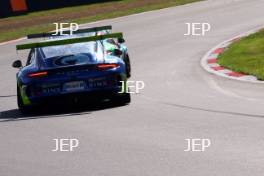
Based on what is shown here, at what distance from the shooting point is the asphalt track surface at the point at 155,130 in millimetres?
8094

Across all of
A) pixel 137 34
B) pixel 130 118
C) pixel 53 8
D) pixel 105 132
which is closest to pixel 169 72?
pixel 130 118

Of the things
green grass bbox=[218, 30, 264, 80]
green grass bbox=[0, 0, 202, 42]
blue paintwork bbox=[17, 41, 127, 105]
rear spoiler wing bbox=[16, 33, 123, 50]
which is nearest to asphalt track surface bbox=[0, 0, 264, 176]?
blue paintwork bbox=[17, 41, 127, 105]

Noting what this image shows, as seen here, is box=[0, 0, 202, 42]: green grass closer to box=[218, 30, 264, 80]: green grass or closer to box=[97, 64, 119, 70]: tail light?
box=[218, 30, 264, 80]: green grass

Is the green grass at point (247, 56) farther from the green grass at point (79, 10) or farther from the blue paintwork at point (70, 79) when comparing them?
the green grass at point (79, 10)

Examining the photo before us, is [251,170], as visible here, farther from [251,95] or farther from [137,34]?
[137,34]

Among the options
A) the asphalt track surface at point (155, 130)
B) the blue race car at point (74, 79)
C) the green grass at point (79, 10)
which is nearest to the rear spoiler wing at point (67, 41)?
→ the blue race car at point (74, 79)

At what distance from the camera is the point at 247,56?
1736 centimetres

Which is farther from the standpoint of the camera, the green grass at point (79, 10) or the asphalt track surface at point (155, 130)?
the green grass at point (79, 10)

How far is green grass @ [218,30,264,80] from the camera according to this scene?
15.2m

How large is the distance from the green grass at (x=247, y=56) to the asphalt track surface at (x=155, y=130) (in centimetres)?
60

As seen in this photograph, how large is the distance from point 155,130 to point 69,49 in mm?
3556

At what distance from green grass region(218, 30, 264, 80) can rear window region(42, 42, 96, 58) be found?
3.02m

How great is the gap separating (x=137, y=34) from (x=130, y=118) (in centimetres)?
1414

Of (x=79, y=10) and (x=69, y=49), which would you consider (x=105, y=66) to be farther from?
(x=79, y=10)
